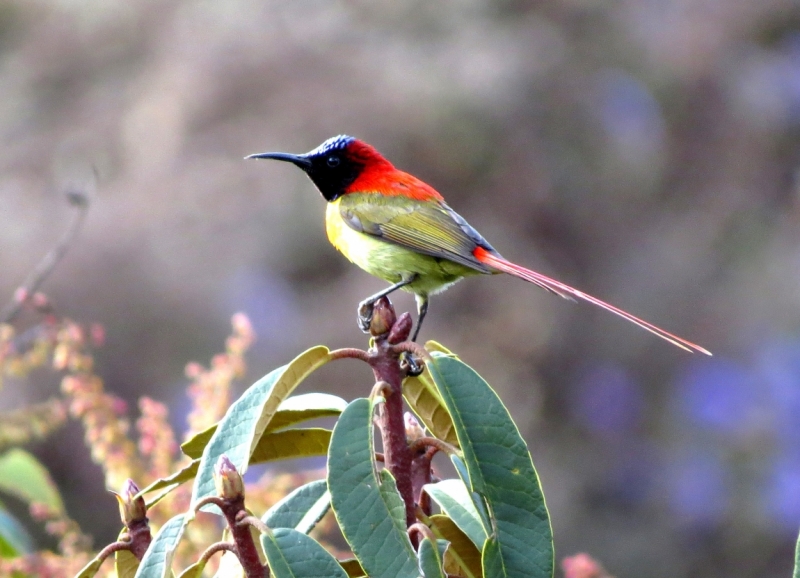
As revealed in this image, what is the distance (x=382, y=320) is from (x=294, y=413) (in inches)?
Result: 10.4

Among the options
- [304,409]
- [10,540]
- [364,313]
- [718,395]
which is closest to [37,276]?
[10,540]

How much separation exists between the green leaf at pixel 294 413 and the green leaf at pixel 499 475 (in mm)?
246

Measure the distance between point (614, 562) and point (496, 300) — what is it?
2255 mm

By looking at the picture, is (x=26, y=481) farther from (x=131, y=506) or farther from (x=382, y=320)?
(x=382, y=320)

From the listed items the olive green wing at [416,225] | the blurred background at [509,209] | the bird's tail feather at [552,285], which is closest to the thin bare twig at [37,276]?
the olive green wing at [416,225]

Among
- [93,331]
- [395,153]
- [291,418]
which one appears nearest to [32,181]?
[395,153]

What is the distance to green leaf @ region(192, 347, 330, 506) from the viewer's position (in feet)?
5.06

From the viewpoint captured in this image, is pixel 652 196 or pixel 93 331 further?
pixel 652 196

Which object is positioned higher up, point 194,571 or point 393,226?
point 393,226

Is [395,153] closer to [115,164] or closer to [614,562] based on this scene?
[115,164]

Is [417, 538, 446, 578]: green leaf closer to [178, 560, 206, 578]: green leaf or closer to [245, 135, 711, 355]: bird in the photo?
[178, 560, 206, 578]: green leaf

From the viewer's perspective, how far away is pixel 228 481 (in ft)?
4.62

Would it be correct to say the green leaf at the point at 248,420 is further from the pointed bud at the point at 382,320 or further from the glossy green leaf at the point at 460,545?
the glossy green leaf at the point at 460,545

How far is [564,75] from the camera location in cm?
987
